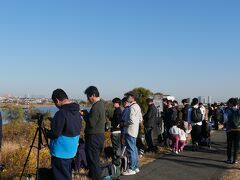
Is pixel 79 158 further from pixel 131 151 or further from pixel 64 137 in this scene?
pixel 64 137

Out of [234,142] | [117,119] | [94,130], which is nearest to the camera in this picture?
[94,130]

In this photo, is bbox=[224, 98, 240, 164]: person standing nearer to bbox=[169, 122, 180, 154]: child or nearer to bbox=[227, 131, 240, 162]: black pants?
bbox=[227, 131, 240, 162]: black pants

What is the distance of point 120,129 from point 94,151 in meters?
2.69

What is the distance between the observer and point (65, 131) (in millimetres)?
6375

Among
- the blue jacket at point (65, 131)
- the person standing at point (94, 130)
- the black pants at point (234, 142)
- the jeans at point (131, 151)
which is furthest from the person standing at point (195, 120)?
the blue jacket at point (65, 131)

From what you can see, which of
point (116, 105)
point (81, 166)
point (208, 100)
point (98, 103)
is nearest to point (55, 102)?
point (98, 103)

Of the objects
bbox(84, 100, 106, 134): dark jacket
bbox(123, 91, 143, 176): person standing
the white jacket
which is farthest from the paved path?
bbox(84, 100, 106, 134): dark jacket

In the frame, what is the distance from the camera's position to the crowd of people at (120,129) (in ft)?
21.2

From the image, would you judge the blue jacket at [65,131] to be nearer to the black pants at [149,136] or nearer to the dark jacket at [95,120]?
the dark jacket at [95,120]

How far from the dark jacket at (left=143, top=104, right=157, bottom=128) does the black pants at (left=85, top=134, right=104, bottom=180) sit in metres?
5.05

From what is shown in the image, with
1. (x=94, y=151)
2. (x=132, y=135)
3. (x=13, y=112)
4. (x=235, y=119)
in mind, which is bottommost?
(x=13, y=112)

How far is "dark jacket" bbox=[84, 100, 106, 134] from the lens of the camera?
25.6ft

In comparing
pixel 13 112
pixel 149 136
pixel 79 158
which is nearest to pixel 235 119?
pixel 149 136

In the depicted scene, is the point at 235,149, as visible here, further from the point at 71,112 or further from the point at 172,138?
the point at 71,112
